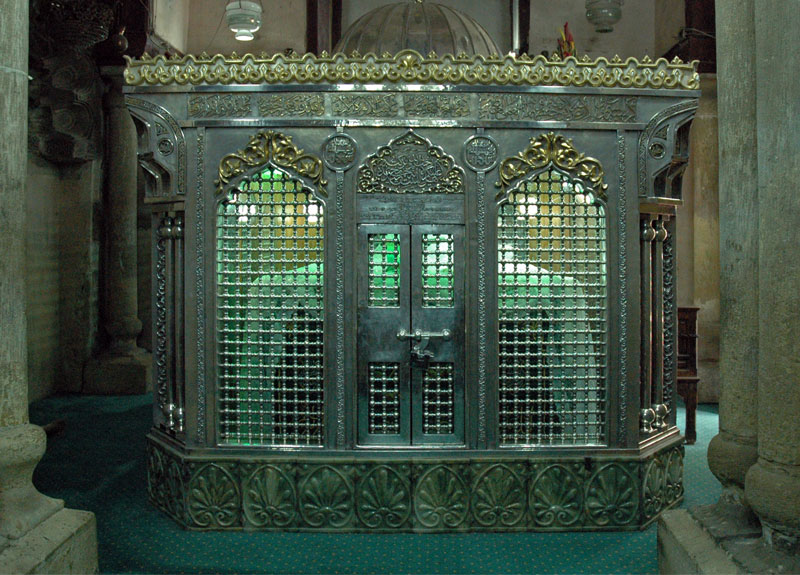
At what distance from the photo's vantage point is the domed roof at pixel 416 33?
711 cm

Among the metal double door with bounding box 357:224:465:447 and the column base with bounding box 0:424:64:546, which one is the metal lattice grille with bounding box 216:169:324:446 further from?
the column base with bounding box 0:424:64:546

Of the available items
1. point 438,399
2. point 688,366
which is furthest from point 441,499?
point 688,366

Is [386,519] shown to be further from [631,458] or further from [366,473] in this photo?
[631,458]

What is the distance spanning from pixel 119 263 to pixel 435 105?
5226 millimetres

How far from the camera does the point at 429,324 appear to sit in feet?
14.4

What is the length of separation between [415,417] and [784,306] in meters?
2.04

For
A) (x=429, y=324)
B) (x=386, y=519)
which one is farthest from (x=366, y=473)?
(x=429, y=324)

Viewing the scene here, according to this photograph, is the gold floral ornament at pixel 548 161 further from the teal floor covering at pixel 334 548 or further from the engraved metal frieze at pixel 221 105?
the teal floor covering at pixel 334 548

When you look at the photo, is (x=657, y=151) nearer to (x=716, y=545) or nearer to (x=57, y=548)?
(x=716, y=545)

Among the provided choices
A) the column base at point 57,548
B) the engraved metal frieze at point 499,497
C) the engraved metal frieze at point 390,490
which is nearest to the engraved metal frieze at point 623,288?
the engraved metal frieze at point 499,497

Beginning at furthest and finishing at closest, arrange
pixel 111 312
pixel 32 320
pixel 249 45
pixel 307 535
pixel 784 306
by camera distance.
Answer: pixel 249 45, pixel 111 312, pixel 32 320, pixel 307 535, pixel 784 306

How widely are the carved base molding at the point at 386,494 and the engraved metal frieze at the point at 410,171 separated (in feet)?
4.55

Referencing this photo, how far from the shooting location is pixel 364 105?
14.2ft

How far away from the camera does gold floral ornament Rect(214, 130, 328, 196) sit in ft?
14.3
